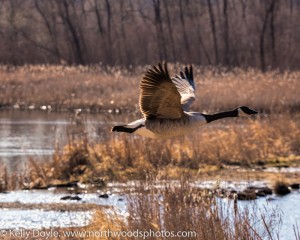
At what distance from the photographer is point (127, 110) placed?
65.5ft

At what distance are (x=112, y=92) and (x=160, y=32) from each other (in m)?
13.3

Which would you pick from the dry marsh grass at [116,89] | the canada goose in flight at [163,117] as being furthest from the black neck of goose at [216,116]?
the dry marsh grass at [116,89]

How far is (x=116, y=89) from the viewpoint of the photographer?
71.9 feet

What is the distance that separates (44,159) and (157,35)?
22.8 meters

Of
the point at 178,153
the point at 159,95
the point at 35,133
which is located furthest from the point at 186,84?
the point at 35,133

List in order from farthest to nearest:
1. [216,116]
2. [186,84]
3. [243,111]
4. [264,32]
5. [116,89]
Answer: [264,32]
[116,89]
[186,84]
[243,111]
[216,116]

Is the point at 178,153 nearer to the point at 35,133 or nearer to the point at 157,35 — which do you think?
the point at 35,133

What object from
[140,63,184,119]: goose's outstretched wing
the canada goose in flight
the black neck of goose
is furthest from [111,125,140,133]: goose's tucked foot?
the black neck of goose

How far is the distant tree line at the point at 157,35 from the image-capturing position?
108 feet

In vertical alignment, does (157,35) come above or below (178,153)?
above

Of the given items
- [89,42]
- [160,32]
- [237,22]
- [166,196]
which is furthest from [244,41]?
[166,196]

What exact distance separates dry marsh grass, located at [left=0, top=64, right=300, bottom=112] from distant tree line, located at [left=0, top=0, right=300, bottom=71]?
302 inches

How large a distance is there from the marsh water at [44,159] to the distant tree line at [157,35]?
12121 mm

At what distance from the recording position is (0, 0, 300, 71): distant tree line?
3284 centimetres
